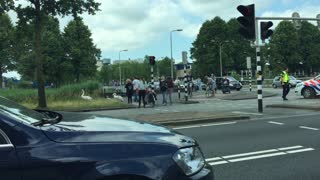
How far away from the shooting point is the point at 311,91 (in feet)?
91.6

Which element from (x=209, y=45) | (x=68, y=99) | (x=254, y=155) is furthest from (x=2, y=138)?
(x=209, y=45)

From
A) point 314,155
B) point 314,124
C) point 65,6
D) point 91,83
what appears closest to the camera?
point 314,155

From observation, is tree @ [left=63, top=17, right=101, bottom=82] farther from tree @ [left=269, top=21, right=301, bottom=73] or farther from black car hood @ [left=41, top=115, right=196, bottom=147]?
black car hood @ [left=41, top=115, right=196, bottom=147]

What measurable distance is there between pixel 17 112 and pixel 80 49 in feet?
170

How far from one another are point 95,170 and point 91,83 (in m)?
31.3

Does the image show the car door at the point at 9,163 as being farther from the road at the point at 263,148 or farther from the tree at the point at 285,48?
the tree at the point at 285,48

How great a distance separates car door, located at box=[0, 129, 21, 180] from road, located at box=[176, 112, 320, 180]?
4.42 metres

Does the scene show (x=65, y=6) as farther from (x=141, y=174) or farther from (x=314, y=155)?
(x=141, y=174)

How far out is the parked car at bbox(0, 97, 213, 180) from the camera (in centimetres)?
340

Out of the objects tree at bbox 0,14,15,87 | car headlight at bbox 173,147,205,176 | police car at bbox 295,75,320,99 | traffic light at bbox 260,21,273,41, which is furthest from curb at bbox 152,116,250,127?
tree at bbox 0,14,15,87

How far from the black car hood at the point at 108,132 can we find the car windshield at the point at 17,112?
Result: 213mm

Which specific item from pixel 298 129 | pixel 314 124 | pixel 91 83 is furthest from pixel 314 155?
pixel 91 83

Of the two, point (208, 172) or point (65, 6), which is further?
point (65, 6)

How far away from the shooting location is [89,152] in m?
3.56
